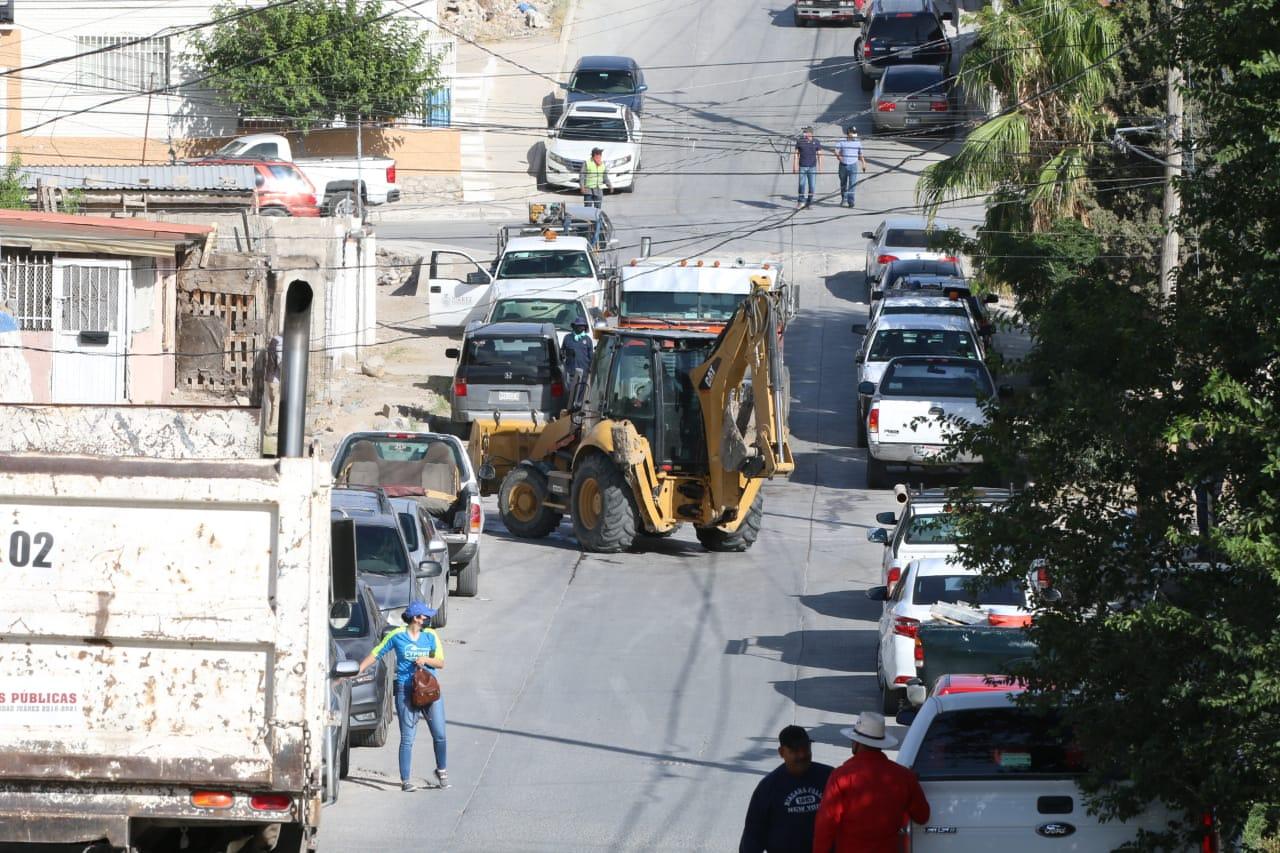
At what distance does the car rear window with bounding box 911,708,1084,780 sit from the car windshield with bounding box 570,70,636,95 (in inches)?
1591

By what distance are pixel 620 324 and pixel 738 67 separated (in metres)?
27.0

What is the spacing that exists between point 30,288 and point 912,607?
1636 cm

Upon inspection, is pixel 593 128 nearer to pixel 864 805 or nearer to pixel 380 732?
pixel 380 732

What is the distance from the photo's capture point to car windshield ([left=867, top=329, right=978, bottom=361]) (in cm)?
2928

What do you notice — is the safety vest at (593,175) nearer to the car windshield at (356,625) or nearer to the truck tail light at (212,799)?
the car windshield at (356,625)

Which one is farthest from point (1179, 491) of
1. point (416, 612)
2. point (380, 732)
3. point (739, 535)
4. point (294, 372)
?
point (739, 535)

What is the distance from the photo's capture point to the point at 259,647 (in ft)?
27.3

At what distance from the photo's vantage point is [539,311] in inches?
1291

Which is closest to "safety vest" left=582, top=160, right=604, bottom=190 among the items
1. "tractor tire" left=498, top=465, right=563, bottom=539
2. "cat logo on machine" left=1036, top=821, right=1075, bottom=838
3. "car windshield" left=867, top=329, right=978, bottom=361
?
"car windshield" left=867, top=329, right=978, bottom=361

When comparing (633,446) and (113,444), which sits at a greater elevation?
(113,444)

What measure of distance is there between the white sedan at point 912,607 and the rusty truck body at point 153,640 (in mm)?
8221

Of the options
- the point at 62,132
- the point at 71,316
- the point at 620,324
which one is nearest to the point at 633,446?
the point at 620,324

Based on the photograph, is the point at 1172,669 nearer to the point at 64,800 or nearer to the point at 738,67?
the point at 64,800

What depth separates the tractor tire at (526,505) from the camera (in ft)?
80.1
